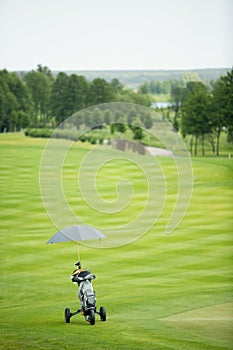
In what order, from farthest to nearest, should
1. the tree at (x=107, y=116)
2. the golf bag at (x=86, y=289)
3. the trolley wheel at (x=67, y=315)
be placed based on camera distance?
the tree at (x=107, y=116) → the trolley wheel at (x=67, y=315) → the golf bag at (x=86, y=289)

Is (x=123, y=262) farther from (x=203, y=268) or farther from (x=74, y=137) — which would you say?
(x=74, y=137)

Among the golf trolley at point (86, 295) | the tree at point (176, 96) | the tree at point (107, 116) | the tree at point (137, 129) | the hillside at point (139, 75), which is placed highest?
the hillside at point (139, 75)

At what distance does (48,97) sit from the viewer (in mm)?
7480

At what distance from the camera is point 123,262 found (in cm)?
710

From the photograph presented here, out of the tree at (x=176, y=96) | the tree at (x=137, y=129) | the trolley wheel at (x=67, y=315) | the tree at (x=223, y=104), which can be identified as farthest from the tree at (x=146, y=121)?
the trolley wheel at (x=67, y=315)

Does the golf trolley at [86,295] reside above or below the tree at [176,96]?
below

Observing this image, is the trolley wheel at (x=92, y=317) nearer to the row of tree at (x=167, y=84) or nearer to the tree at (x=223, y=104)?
the tree at (x=223, y=104)

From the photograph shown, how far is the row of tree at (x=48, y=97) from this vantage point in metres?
7.32

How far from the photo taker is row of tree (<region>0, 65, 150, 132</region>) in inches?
288

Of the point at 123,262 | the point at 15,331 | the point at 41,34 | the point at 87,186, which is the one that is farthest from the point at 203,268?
the point at 41,34

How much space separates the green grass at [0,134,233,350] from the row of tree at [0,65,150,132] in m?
0.25

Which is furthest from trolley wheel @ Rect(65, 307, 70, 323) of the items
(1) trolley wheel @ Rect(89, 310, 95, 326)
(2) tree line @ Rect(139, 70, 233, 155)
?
(2) tree line @ Rect(139, 70, 233, 155)

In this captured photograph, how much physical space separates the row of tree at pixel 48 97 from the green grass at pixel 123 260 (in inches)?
9.9

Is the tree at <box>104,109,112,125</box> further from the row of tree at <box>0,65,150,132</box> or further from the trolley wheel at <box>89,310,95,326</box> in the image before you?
the trolley wheel at <box>89,310,95,326</box>
